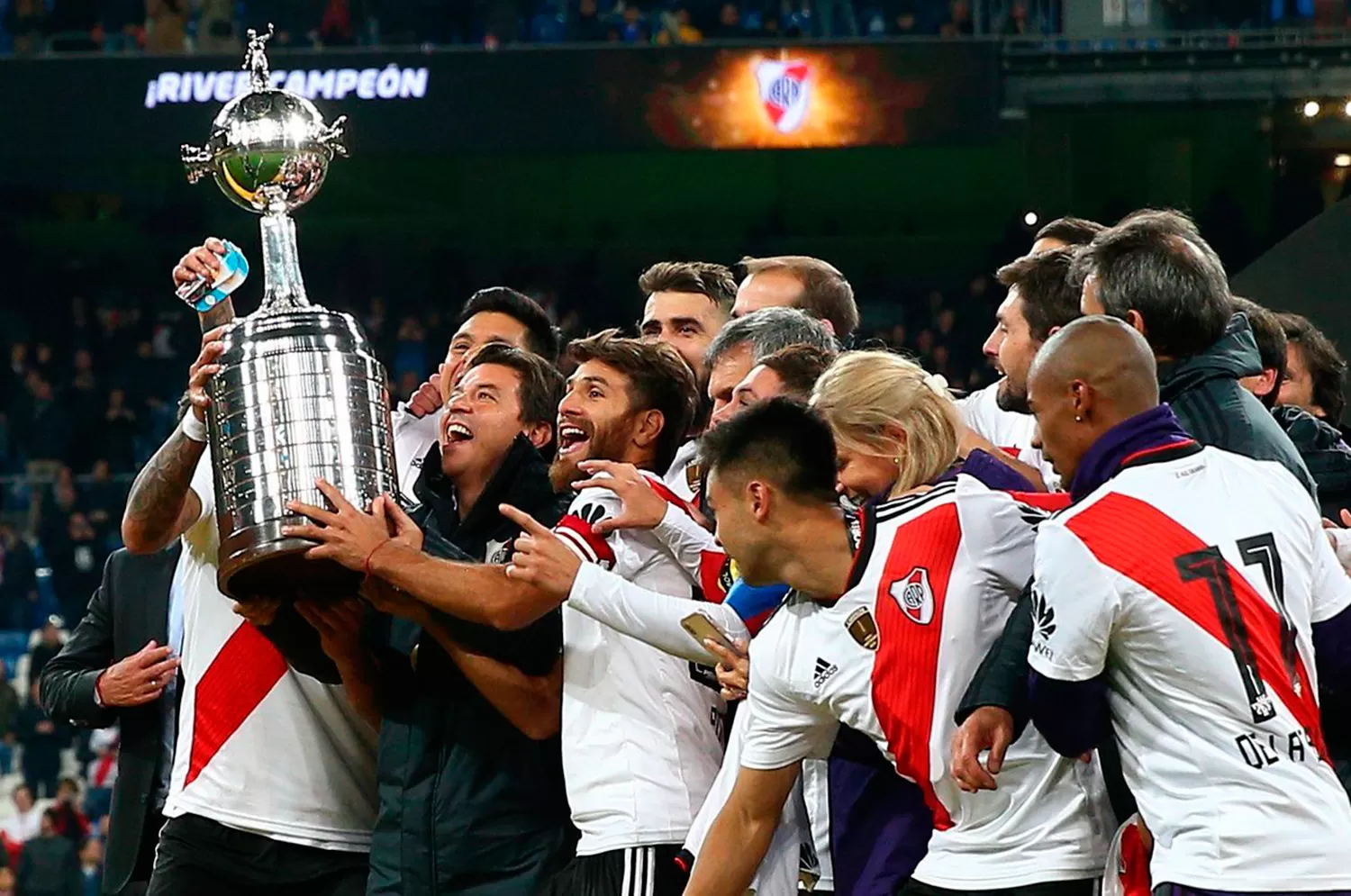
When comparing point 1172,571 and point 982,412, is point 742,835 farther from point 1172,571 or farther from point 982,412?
point 982,412

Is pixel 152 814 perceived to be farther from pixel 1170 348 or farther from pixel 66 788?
pixel 66 788

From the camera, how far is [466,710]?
3824 mm

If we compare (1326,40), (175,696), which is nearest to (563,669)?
(175,696)

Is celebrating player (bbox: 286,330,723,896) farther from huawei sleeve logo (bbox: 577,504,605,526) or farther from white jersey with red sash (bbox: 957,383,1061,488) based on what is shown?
white jersey with red sash (bbox: 957,383,1061,488)

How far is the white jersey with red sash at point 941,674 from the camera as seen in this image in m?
3.08

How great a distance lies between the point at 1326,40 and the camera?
15055 mm

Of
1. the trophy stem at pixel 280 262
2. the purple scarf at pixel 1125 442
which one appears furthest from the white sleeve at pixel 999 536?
the trophy stem at pixel 280 262

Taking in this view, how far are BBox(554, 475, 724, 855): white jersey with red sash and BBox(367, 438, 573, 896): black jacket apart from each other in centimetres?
13

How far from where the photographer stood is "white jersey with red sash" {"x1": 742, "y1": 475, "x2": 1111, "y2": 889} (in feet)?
10.1

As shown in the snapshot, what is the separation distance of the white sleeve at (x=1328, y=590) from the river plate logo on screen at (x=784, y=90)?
13.2 meters

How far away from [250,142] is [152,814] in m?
1.91

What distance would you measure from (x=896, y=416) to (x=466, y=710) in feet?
3.57

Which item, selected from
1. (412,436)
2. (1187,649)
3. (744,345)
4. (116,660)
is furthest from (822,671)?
(116,660)

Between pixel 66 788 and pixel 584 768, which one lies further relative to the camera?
pixel 66 788
